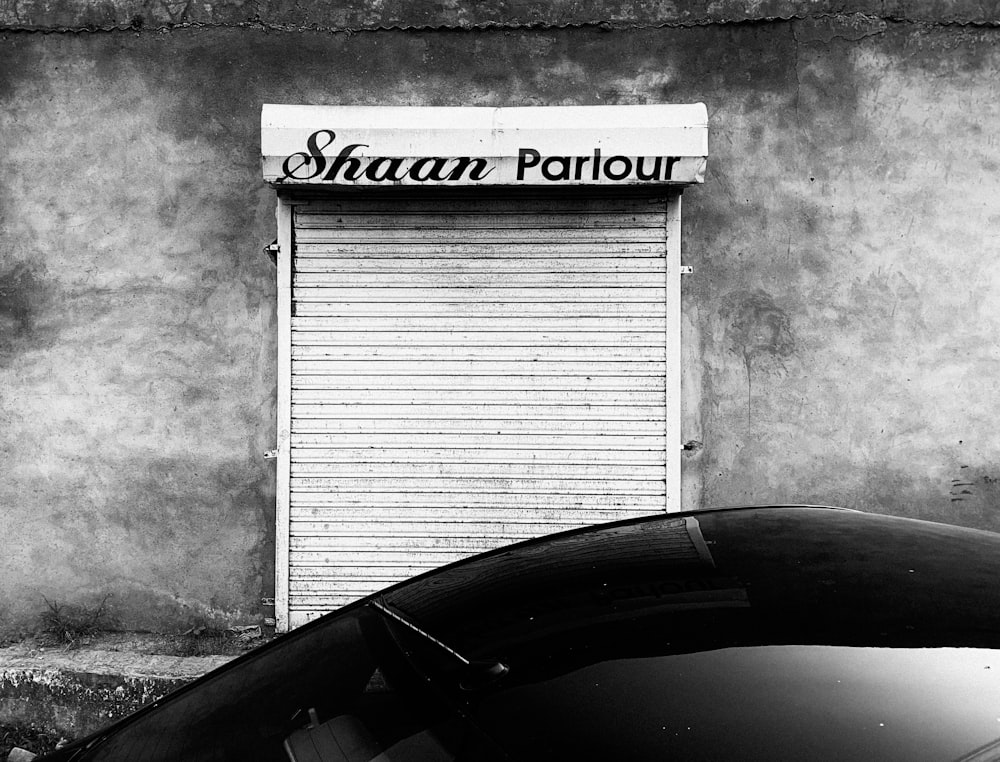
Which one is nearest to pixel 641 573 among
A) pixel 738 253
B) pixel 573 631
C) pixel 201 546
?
pixel 573 631

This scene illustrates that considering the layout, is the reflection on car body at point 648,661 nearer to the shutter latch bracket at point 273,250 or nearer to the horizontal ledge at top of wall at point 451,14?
the shutter latch bracket at point 273,250

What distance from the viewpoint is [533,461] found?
17.4 ft

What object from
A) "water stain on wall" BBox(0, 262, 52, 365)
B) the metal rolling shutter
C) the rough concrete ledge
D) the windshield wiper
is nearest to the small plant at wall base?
the rough concrete ledge

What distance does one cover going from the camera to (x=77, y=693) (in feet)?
15.3

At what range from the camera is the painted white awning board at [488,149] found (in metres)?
4.80

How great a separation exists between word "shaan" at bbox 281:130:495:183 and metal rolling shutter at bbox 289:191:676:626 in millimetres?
373

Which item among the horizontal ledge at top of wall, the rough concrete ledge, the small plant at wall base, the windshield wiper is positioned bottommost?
the rough concrete ledge

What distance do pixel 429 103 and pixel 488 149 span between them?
69cm

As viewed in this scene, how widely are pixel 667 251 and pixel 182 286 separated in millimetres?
3007

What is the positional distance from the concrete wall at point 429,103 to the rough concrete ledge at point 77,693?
0.74 m

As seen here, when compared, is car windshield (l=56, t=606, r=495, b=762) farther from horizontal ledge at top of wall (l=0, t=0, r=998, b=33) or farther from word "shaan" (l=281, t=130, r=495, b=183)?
horizontal ledge at top of wall (l=0, t=0, r=998, b=33)

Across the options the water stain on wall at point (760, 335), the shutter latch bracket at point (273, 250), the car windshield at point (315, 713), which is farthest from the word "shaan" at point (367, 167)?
the car windshield at point (315, 713)

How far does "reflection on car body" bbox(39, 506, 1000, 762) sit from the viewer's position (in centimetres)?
145

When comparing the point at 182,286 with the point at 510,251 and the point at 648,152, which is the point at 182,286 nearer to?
the point at 510,251
